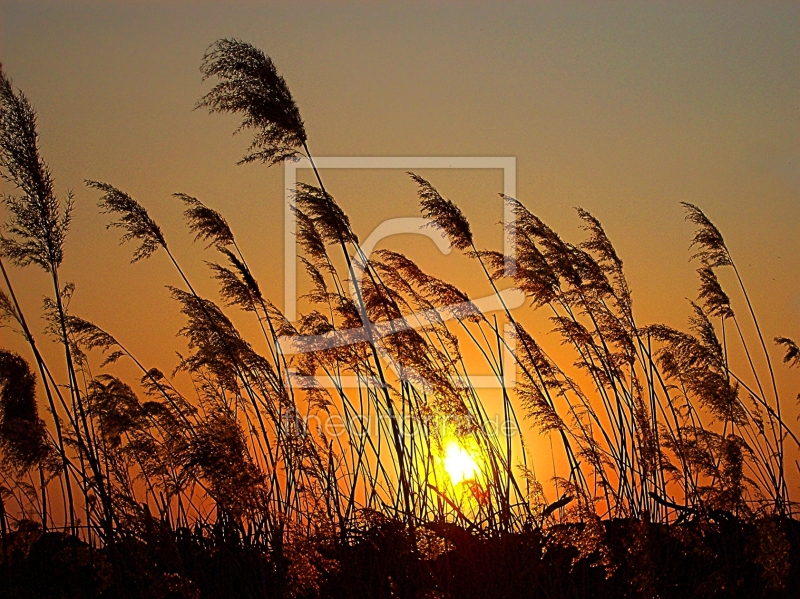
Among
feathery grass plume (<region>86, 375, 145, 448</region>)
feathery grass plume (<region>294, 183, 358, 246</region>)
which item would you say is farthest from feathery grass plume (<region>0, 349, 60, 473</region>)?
feathery grass plume (<region>294, 183, 358, 246</region>)

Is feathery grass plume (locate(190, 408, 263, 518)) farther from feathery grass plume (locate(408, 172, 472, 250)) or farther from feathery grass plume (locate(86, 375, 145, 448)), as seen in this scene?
feathery grass plume (locate(408, 172, 472, 250))

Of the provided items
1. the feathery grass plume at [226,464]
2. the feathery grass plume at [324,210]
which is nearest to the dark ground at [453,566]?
the feathery grass plume at [226,464]

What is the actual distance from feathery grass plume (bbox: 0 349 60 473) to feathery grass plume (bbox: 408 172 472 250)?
6.77ft

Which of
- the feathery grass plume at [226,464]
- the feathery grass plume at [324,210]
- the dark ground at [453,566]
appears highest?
the feathery grass plume at [324,210]

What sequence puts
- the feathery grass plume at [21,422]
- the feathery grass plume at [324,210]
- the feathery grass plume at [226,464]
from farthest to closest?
the feathery grass plume at [324,210] < the feathery grass plume at [21,422] < the feathery grass plume at [226,464]

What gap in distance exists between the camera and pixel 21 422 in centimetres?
355

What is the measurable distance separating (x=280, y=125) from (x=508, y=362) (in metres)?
1.63

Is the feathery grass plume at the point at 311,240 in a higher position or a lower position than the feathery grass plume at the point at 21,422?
higher

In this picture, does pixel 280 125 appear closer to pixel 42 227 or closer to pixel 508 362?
pixel 42 227

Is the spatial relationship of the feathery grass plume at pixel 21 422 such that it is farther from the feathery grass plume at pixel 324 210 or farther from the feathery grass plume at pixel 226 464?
the feathery grass plume at pixel 324 210

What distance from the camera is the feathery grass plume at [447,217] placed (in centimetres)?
500

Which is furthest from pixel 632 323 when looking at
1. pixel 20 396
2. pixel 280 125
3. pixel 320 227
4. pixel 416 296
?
pixel 20 396

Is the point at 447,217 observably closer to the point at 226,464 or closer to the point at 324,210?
the point at 324,210

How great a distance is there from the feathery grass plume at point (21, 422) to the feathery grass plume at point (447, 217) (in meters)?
2.06
